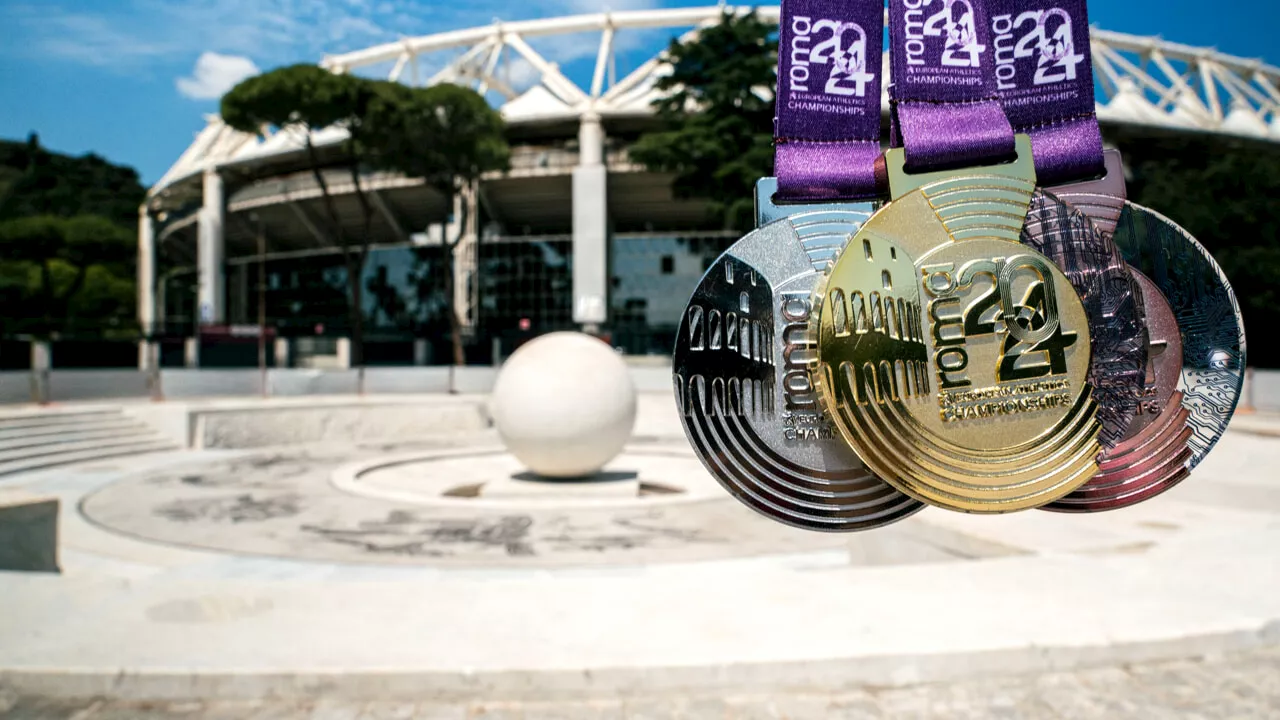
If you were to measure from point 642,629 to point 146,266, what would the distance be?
64705 mm

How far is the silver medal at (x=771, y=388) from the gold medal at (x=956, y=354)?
0.15ft

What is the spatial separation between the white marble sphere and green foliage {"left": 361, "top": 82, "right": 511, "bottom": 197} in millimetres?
25793

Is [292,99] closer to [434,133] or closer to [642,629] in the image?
[434,133]

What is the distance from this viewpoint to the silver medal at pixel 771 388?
69 cm

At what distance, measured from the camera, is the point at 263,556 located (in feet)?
33.0

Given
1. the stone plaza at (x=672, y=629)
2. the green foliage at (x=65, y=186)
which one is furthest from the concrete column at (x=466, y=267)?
the stone plaza at (x=672, y=629)

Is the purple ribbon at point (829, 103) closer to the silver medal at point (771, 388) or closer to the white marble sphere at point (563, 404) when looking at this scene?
the silver medal at point (771, 388)

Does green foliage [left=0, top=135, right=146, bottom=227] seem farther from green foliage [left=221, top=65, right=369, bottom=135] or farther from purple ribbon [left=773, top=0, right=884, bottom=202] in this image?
purple ribbon [left=773, top=0, right=884, bottom=202]

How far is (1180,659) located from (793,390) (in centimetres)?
600

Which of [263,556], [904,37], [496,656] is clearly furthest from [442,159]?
[904,37]

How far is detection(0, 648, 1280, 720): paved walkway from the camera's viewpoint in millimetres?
4750

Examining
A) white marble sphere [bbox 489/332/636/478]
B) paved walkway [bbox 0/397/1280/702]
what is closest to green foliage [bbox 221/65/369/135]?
white marble sphere [bbox 489/332/636/478]

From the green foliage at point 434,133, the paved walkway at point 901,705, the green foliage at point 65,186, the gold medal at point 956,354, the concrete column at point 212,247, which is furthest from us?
the green foliage at point 65,186

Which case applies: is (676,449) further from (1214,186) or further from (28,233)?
(28,233)
